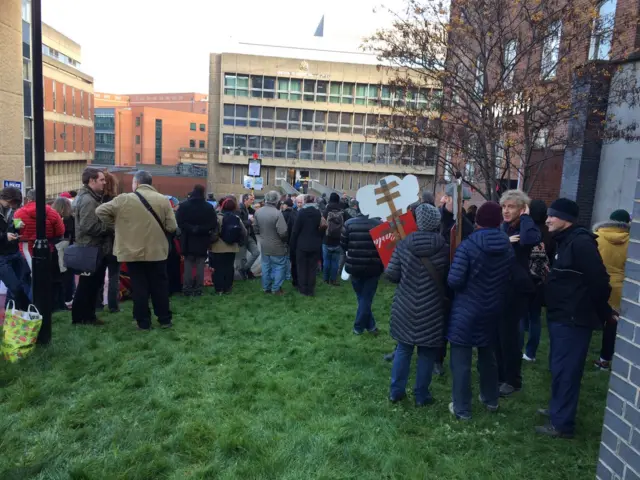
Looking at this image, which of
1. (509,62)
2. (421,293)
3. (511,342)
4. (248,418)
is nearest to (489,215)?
(421,293)

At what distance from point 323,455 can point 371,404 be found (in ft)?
3.17

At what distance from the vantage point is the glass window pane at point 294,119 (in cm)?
5059

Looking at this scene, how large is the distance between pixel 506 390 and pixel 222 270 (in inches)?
226

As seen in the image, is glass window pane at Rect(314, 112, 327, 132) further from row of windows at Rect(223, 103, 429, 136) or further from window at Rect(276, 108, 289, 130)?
window at Rect(276, 108, 289, 130)

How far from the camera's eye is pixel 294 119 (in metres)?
50.7

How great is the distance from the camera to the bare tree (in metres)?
9.27

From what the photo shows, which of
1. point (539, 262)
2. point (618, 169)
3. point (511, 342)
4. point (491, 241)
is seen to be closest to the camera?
point (491, 241)

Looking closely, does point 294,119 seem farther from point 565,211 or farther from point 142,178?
point 565,211

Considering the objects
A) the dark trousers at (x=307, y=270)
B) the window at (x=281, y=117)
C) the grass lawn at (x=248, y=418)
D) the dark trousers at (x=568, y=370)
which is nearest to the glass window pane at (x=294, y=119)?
the window at (x=281, y=117)

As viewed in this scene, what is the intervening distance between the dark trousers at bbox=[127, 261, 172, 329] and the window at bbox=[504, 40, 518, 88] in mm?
7570

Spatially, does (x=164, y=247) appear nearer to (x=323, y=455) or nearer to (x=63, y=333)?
(x=63, y=333)

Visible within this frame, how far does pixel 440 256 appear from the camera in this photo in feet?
14.1

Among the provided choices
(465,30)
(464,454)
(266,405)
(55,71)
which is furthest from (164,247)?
(55,71)

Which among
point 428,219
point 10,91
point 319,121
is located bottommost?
point 428,219
